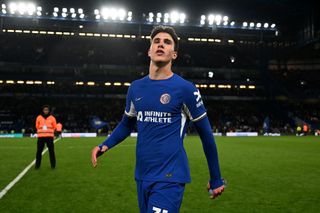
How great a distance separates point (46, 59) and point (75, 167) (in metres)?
45.9

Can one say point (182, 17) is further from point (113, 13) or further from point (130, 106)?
point (130, 106)

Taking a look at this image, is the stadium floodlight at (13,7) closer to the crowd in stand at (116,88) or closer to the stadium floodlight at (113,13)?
the crowd in stand at (116,88)

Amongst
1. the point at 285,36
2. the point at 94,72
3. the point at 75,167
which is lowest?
the point at 75,167

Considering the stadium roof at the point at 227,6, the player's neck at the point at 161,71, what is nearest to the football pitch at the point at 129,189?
the player's neck at the point at 161,71

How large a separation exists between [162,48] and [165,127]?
74 cm

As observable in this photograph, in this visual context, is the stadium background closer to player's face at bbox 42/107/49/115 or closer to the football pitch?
player's face at bbox 42/107/49/115

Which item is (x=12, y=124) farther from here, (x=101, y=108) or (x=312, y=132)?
(x=312, y=132)

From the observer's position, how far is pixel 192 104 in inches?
144

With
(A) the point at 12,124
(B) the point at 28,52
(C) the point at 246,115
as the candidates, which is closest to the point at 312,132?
(C) the point at 246,115

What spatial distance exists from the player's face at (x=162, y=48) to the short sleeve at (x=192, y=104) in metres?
0.34

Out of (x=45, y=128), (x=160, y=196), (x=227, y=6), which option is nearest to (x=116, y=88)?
(x=227, y=6)

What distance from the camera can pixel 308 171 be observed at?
1373 centimetres

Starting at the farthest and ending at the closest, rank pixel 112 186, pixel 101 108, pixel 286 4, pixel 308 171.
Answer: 1. pixel 101 108
2. pixel 286 4
3. pixel 308 171
4. pixel 112 186

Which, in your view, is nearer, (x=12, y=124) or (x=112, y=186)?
(x=112, y=186)
